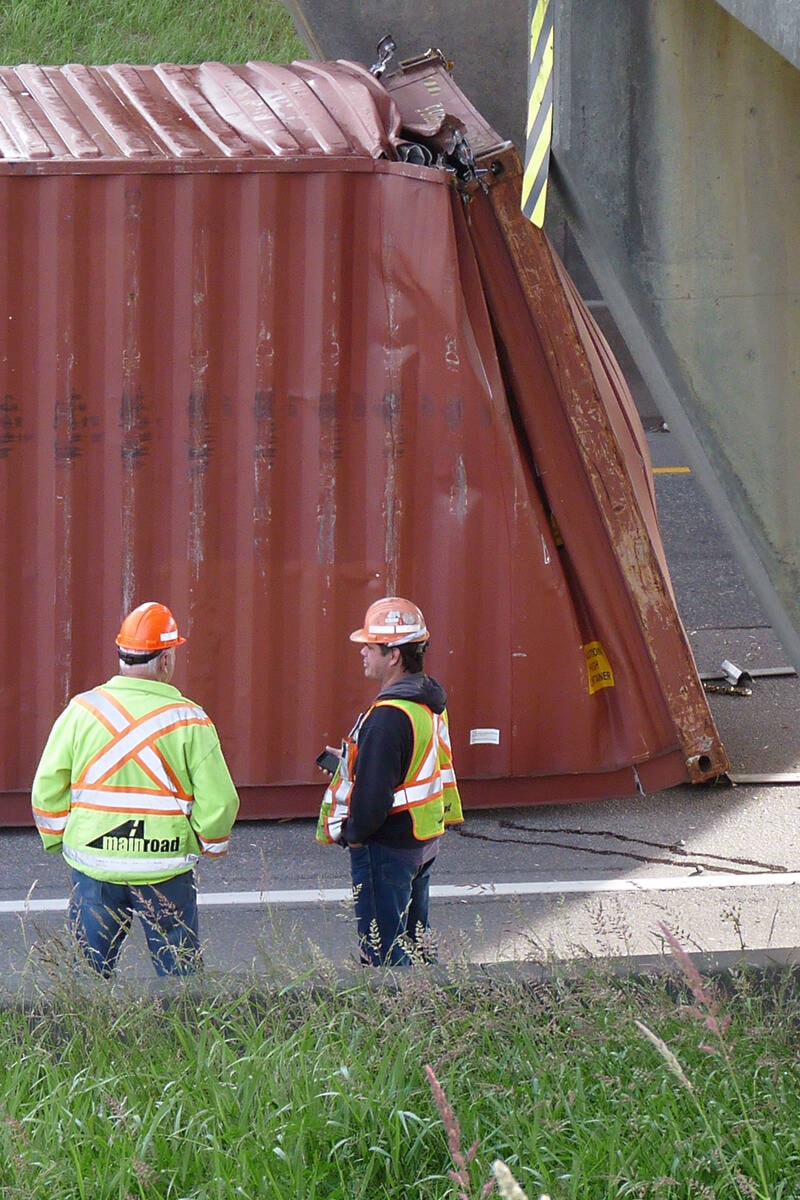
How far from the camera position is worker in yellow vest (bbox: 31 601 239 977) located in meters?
4.36

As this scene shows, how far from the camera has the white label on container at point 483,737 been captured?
22.7 feet

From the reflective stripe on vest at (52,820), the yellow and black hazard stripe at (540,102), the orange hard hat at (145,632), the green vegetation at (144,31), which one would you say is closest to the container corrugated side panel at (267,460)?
the yellow and black hazard stripe at (540,102)

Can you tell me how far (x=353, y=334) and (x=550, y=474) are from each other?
119 cm

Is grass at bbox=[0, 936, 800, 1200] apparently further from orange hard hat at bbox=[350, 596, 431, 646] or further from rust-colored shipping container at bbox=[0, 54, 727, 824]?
rust-colored shipping container at bbox=[0, 54, 727, 824]

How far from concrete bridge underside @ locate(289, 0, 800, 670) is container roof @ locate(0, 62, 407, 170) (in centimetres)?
252

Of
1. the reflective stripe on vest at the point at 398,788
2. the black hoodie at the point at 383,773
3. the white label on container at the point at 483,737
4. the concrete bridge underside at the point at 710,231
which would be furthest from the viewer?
the white label on container at the point at 483,737

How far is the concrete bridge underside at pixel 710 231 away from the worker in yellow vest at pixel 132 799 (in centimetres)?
180

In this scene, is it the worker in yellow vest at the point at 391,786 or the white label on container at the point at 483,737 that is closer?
the worker in yellow vest at the point at 391,786

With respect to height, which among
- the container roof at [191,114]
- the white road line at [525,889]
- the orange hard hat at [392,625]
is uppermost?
the container roof at [191,114]

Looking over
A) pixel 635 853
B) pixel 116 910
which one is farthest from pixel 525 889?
pixel 116 910

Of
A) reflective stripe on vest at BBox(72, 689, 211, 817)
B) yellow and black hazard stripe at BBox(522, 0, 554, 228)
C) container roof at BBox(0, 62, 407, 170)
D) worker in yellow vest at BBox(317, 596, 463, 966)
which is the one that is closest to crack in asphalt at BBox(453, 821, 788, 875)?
worker in yellow vest at BBox(317, 596, 463, 966)

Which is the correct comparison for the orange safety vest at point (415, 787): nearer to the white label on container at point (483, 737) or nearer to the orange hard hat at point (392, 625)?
the orange hard hat at point (392, 625)

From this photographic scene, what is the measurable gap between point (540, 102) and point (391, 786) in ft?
7.63

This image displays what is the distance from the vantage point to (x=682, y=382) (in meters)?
3.93
